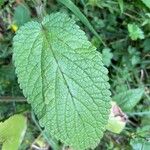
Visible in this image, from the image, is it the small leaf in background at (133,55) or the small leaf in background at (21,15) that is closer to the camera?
the small leaf in background at (21,15)

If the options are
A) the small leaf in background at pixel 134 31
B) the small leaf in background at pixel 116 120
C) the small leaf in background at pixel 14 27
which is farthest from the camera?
the small leaf in background at pixel 134 31

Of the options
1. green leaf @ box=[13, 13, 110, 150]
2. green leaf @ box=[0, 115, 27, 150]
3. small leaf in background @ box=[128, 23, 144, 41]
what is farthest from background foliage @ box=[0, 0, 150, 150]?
green leaf @ box=[13, 13, 110, 150]

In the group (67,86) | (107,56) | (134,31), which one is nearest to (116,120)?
(107,56)

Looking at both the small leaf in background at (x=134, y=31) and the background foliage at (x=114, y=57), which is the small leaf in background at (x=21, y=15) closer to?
the background foliage at (x=114, y=57)

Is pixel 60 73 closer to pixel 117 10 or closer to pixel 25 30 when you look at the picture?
pixel 25 30

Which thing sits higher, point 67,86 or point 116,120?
point 67,86

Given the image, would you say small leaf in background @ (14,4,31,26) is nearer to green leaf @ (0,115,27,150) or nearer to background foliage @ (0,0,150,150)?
background foliage @ (0,0,150,150)

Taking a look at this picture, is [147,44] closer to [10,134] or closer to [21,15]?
[21,15]

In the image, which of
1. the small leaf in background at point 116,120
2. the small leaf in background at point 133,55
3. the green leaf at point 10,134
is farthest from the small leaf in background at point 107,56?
the green leaf at point 10,134
